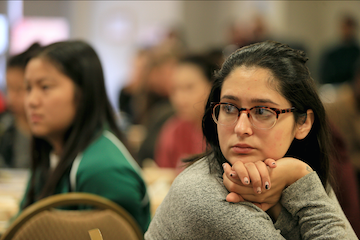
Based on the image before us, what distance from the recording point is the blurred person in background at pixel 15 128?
290cm

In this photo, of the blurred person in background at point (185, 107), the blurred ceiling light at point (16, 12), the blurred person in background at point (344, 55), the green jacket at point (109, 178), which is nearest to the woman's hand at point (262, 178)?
the green jacket at point (109, 178)

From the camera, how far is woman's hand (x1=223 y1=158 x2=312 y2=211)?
39.9 inches

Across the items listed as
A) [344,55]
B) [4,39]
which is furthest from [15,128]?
[344,55]

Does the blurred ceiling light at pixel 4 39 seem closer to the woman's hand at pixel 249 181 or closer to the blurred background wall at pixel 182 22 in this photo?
the blurred background wall at pixel 182 22

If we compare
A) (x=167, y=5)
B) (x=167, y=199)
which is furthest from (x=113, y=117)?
(x=167, y=5)

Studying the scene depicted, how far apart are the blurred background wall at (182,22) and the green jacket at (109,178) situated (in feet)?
19.6

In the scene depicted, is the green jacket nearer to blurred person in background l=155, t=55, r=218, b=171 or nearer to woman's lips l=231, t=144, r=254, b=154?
woman's lips l=231, t=144, r=254, b=154

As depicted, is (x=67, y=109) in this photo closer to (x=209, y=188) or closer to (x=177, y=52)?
(x=209, y=188)

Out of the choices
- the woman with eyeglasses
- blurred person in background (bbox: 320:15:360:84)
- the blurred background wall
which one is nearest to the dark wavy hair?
the woman with eyeglasses

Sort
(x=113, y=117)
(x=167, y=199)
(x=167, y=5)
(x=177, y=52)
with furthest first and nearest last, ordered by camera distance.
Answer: (x=167, y=5) → (x=177, y=52) → (x=113, y=117) → (x=167, y=199)

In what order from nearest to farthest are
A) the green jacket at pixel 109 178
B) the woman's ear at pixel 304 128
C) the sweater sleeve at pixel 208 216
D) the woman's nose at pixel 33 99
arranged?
1. the sweater sleeve at pixel 208 216
2. the woman's ear at pixel 304 128
3. the green jacket at pixel 109 178
4. the woman's nose at pixel 33 99

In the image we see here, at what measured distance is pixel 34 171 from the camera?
2096mm

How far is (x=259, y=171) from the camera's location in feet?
3.37

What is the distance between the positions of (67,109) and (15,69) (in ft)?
4.01
